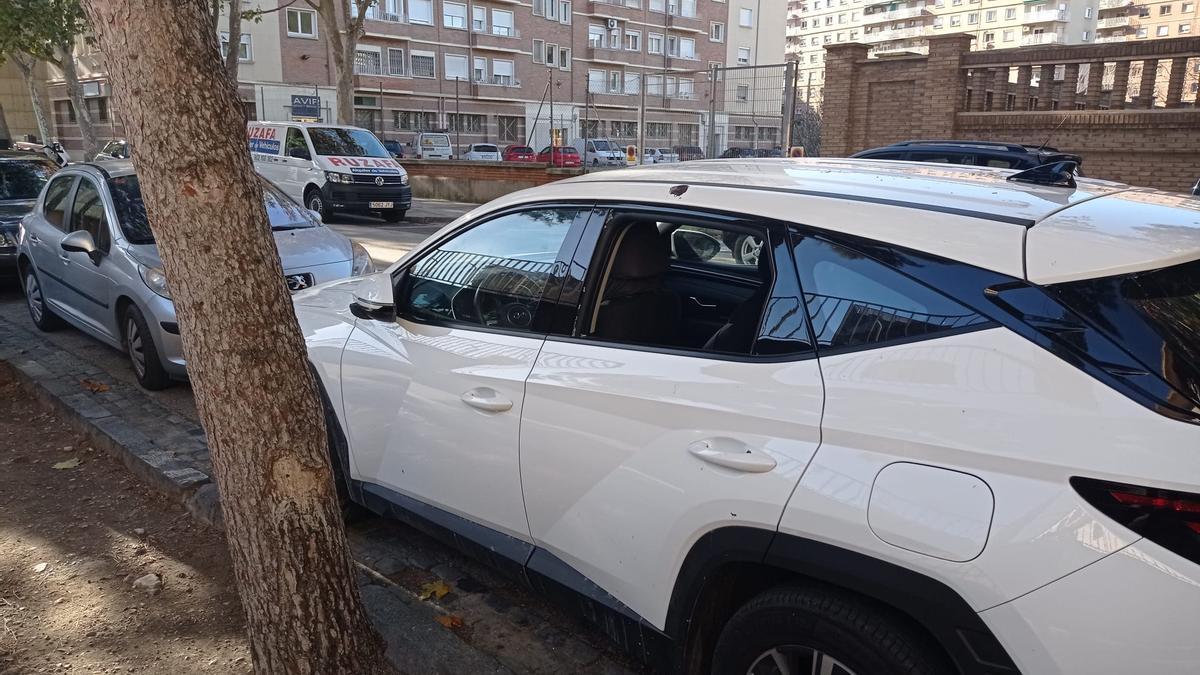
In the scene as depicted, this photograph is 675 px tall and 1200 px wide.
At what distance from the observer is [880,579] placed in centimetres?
195

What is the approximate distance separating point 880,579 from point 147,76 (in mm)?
2125

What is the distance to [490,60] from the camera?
50.9 m

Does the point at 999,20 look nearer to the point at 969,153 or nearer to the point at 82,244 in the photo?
the point at 969,153

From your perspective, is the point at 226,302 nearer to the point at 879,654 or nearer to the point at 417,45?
the point at 879,654

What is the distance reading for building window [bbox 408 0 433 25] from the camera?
4694 cm

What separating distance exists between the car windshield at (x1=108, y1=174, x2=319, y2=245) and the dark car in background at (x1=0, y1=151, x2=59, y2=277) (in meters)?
3.47

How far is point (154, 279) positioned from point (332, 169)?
1209cm

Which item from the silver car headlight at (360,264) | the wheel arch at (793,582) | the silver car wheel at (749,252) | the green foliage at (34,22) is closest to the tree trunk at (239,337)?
the wheel arch at (793,582)

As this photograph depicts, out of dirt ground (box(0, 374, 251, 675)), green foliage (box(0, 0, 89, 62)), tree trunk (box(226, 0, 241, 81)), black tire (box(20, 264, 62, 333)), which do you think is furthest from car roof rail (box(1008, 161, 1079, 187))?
green foliage (box(0, 0, 89, 62))

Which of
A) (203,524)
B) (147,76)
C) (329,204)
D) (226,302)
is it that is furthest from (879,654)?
(329,204)

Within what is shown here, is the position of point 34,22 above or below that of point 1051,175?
above

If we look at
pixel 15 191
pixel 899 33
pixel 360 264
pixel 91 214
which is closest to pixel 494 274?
pixel 360 264

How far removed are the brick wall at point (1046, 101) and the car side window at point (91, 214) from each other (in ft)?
40.0

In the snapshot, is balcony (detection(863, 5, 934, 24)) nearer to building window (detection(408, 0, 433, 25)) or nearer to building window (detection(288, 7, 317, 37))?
building window (detection(408, 0, 433, 25))
